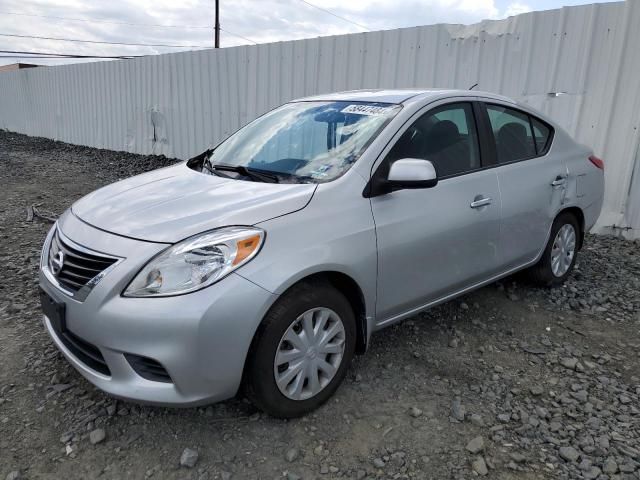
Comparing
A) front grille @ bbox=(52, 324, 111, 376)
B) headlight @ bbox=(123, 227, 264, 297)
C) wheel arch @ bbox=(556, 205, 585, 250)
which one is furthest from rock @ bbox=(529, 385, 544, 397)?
front grille @ bbox=(52, 324, 111, 376)

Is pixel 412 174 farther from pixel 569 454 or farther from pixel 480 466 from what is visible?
pixel 569 454

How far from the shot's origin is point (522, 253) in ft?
12.3

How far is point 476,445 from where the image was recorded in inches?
95.5

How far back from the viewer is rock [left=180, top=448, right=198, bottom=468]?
227 cm

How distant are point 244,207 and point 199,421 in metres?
1.12

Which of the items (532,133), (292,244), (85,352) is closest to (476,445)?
(292,244)

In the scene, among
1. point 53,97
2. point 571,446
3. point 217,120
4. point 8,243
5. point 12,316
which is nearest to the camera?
point 571,446

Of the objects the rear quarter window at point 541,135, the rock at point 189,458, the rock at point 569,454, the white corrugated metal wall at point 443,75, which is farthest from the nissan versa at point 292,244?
the white corrugated metal wall at point 443,75

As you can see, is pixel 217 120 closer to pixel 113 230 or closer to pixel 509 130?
pixel 509 130

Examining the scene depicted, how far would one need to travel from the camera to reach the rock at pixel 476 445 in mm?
2398

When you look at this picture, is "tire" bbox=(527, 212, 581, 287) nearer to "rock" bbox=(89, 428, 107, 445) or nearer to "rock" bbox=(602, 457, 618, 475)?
"rock" bbox=(602, 457, 618, 475)

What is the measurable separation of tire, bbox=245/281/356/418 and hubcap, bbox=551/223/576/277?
2.32 m

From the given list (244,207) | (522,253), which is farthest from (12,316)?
(522,253)

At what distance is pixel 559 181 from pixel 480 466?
2493 millimetres
